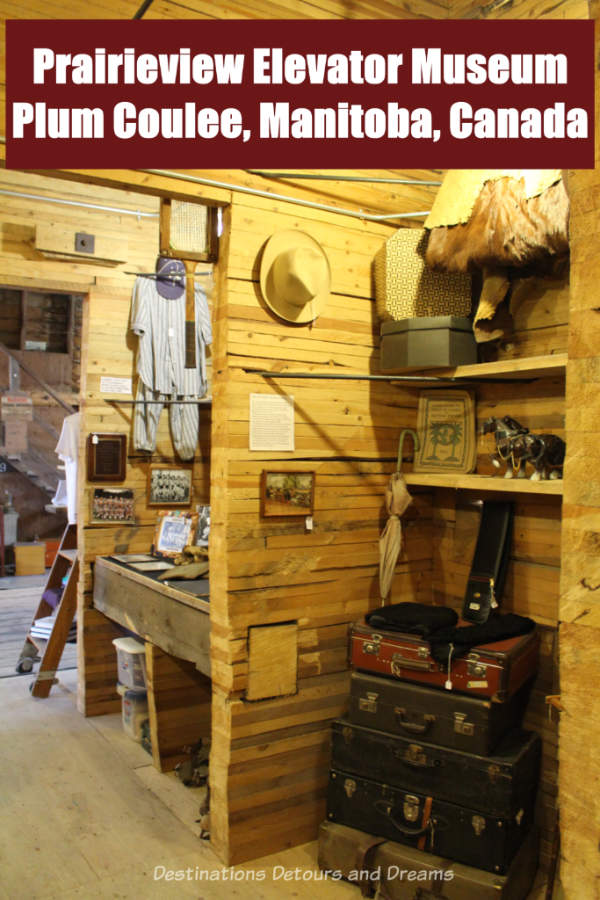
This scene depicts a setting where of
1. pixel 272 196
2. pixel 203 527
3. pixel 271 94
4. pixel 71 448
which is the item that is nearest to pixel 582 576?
pixel 271 94

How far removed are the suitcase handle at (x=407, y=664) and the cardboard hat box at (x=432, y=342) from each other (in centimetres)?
120

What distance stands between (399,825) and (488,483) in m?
1.36

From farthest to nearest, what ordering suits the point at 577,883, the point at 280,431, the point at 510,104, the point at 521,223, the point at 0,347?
1. the point at 0,347
2. the point at 280,431
3. the point at 521,223
4. the point at 510,104
5. the point at 577,883

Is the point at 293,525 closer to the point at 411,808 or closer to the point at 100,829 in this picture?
the point at 411,808

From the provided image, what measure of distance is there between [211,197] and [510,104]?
1189mm

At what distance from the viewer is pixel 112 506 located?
16.1 ft

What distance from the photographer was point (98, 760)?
409 centimetres

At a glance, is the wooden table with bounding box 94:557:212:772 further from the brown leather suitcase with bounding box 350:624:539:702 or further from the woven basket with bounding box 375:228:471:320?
the woven basket with bounding box 375:228:471:320

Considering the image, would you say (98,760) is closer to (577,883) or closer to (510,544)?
(510,544)

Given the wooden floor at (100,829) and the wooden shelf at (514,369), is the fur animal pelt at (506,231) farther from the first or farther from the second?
the wooden floor at (100,829)

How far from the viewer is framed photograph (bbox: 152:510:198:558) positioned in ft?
15.8

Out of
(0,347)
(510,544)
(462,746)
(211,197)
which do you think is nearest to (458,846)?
(462,746)

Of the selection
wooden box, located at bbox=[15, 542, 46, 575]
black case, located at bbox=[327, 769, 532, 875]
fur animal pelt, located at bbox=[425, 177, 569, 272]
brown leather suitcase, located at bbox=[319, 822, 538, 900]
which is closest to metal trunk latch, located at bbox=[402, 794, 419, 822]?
black case, located at bbox=[327, 769, 532, 875]

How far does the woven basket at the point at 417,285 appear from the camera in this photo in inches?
129
